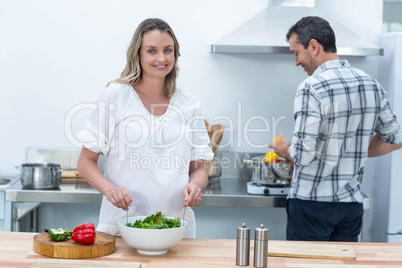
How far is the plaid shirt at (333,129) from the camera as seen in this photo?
91.0 inches

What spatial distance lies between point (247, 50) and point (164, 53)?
1013mm

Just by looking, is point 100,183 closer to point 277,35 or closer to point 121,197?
point 121,197

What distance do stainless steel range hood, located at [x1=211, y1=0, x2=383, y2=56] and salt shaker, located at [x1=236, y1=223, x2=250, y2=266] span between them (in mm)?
1573

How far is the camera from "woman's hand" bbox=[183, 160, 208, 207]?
186 centimetres

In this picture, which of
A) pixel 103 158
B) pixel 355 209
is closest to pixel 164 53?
pixel 355 209

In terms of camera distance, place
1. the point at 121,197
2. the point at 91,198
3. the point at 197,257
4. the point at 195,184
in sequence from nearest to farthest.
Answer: the point at 197,257, the point at 121,197, the point at 195,184, the point at 91,198

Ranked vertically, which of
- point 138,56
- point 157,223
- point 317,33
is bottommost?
point 157,223

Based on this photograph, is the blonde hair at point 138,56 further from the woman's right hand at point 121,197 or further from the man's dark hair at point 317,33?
the man's dark hair at point 317,33

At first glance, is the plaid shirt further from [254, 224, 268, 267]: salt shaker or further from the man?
[254, 224, 268, 267]: salt shaker

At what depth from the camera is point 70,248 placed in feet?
5.04

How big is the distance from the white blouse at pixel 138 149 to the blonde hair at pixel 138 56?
0.14ft

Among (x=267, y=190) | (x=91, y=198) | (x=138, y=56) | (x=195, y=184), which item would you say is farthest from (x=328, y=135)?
(x=91, y=198)

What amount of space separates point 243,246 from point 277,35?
5.45 feet

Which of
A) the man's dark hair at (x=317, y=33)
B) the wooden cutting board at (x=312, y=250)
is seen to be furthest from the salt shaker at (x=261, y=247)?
the man's dark hair at (x=317, y=33)
